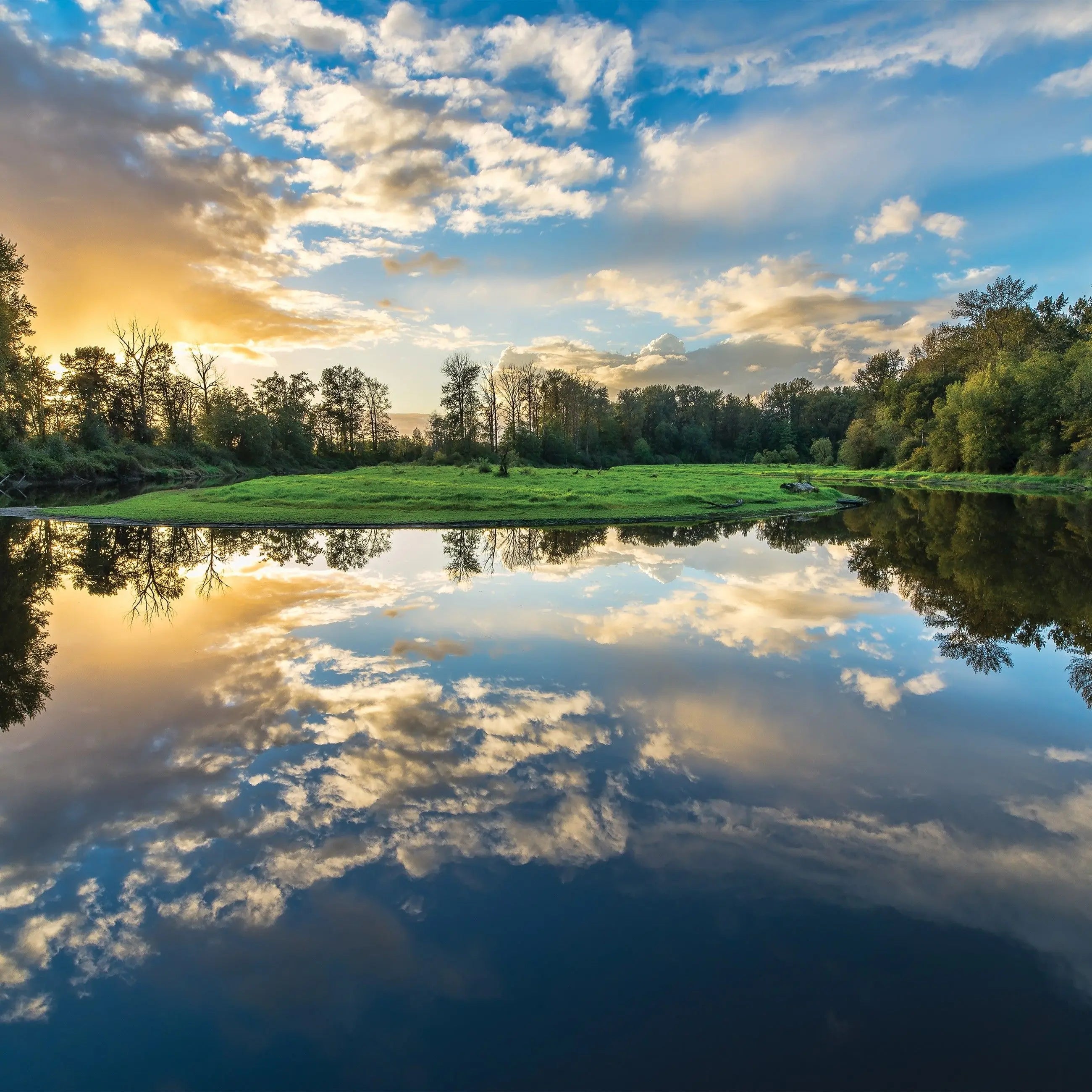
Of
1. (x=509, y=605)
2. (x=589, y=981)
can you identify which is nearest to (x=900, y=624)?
(x=509, y=605)

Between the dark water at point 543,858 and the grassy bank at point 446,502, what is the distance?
1899 centimetres

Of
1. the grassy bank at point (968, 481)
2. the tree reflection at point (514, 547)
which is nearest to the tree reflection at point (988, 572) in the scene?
the tree reflection at point (514, 547)

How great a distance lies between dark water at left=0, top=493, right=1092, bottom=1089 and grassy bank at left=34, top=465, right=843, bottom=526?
19.0m

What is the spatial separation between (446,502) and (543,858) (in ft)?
100

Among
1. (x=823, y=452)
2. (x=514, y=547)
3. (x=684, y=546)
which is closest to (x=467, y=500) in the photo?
(x=514, y=547)

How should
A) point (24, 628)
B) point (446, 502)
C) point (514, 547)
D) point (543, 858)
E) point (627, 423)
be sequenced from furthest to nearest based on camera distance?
point (627, 423)
point (446, 502)
point (514, 547)
point (24, 628)
point (543, 858)

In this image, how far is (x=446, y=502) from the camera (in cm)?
3509

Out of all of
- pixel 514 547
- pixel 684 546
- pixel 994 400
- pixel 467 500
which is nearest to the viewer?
pixel 514 547

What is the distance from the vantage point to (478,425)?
289 ft

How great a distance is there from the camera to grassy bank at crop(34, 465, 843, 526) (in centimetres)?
3131

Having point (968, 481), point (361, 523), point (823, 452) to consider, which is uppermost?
point (823, 452)

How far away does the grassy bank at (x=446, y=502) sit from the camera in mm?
31312

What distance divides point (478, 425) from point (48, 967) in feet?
283

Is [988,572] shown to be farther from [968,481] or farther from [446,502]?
[968,481]
